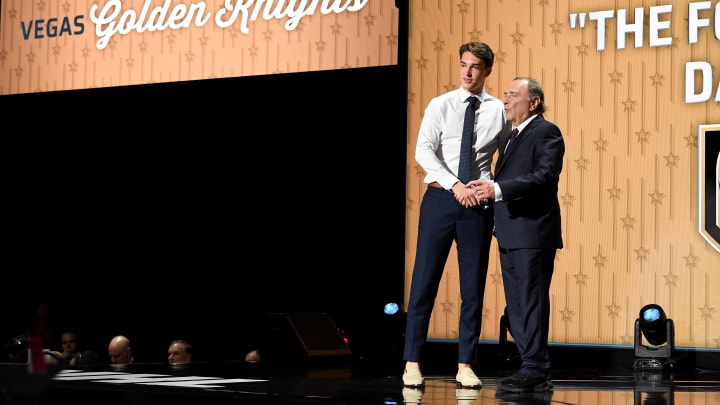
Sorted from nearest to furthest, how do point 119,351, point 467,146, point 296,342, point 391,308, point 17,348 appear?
point 467,146
point 296,342
point 119,351
point 391,308
point 17,348

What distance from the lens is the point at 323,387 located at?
13.4 ft

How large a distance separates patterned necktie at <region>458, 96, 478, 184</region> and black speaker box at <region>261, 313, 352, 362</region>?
2090mm

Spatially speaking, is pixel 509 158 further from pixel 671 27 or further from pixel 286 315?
pixel 671 27

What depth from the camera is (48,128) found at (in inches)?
367

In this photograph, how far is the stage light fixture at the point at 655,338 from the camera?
20.4 ft

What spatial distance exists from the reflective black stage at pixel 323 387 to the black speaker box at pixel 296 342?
0.45ft

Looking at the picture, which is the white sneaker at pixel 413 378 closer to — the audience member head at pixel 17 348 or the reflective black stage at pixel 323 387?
the reflective black stage at pixel 323 387

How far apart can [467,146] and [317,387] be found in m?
1.10

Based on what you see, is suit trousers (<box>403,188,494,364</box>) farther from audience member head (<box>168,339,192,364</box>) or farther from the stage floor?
audience member head (<box>168,339,192,364</box>)

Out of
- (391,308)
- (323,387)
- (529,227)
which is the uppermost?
(529,227)

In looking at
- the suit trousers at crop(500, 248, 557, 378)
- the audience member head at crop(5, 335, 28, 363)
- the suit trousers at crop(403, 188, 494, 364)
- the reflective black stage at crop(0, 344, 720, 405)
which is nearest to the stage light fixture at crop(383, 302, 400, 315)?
the reflective black stage at crop(0, 344, 720, 405)

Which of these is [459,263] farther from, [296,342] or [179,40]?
[179,40]

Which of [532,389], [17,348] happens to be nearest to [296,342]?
[532,389]

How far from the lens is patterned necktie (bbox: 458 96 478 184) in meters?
4.17
